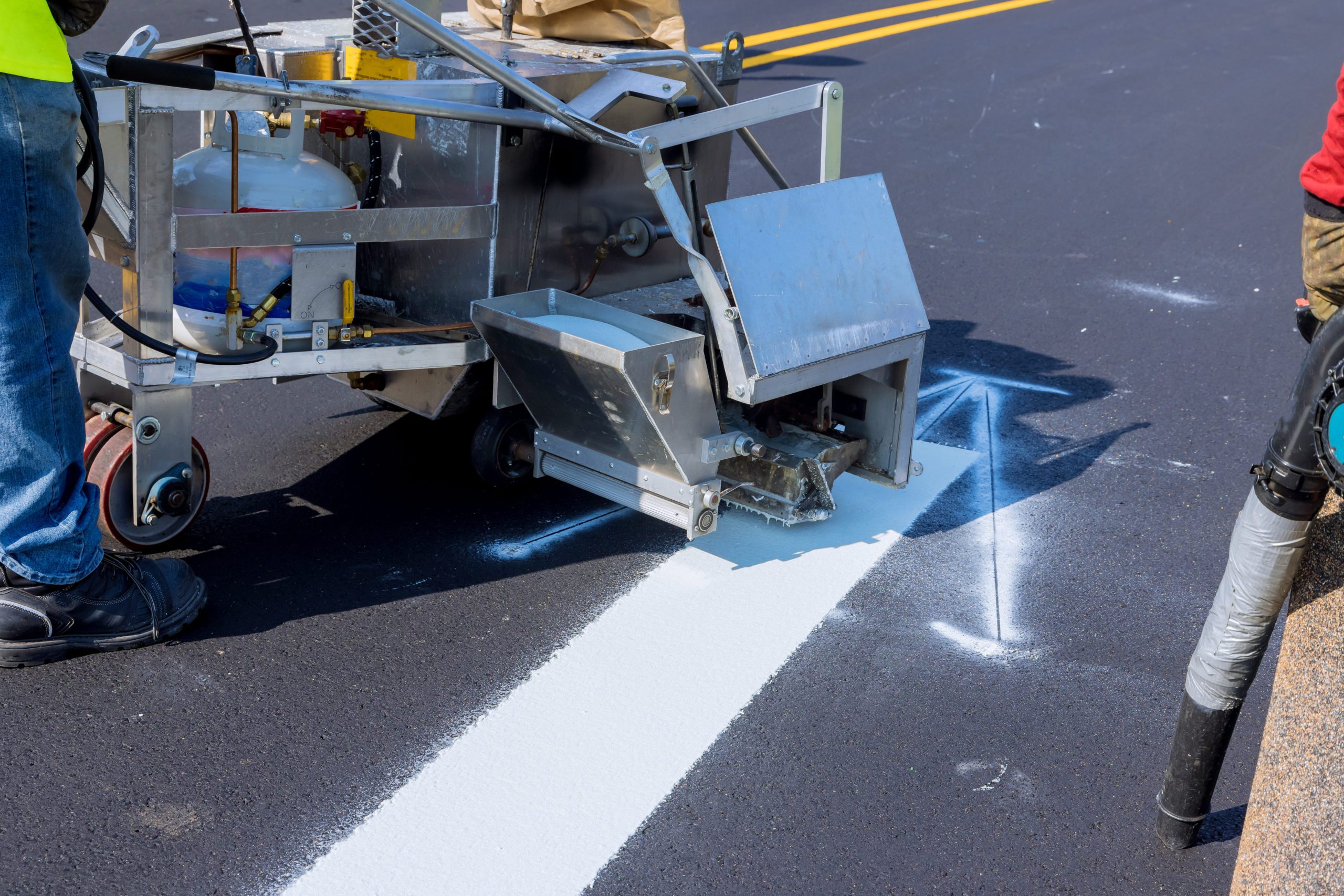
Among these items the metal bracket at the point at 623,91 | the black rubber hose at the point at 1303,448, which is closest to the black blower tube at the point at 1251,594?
the black rubber hose at the point at 1303,448

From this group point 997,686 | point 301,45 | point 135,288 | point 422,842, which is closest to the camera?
point 422,842

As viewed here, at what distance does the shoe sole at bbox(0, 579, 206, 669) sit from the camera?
9.54 ft

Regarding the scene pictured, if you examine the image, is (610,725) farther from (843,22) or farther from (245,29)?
(843,22)

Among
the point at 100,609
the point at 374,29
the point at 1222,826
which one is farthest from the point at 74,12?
the point at 1222,826

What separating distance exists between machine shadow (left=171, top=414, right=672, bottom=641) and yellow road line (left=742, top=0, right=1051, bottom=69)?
6619mm

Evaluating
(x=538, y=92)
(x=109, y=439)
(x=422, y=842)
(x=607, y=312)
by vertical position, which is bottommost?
(x=422, y=842)

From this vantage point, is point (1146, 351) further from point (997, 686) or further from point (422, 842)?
point (422, 842)

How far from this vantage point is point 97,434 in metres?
3.37

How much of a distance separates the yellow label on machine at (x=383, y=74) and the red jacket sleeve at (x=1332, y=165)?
90.9 inches

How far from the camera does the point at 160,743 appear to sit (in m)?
2.74

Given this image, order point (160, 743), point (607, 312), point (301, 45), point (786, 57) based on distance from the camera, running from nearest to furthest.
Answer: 1. point (160, 743)
2. point (607, 312)
3. point (301, 45)
4. point (786, 57)

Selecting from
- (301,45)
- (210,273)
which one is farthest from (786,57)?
(210,273)

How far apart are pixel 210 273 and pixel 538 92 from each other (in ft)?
3.22

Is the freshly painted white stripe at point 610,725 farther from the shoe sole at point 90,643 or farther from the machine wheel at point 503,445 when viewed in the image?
the shoe sole at point 90,643
